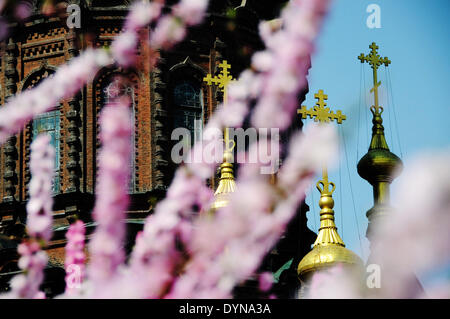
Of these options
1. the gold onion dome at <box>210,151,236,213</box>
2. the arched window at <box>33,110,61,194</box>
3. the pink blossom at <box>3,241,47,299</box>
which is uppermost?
the arched window at <box>33,110,61,194</box>

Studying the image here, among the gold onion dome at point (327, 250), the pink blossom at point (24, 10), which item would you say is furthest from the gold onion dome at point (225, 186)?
the pink blossom at point (24, 10)

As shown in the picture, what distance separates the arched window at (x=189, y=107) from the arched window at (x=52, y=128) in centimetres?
231

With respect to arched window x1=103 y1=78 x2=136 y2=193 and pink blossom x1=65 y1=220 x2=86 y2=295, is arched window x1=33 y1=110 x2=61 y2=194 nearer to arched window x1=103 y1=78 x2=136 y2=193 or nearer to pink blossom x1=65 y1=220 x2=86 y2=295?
arched window x1=103 y1=78 x2=136 y2=193

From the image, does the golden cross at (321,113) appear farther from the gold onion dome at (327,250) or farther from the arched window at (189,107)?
the arched window at (189,107)

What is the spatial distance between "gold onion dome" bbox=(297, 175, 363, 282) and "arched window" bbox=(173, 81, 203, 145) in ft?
14.5

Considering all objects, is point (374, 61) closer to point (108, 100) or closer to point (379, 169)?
point (379, 169)

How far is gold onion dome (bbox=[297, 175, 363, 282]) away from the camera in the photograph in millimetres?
23656

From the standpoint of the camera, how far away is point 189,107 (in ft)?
93.1

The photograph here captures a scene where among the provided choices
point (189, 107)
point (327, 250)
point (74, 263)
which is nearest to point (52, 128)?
point (189, 107)

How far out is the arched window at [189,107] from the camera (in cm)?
2817

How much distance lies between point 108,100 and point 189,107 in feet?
5.24

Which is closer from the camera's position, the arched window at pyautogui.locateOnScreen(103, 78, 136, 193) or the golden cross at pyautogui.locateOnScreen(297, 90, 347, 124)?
the golden cross at pyautogui.locateOnScreen(297, 90, 347, 124)

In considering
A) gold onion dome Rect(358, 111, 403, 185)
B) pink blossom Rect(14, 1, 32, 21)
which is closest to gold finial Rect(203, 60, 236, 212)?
gold onion dome Rect(358, 111, 403, 185)
